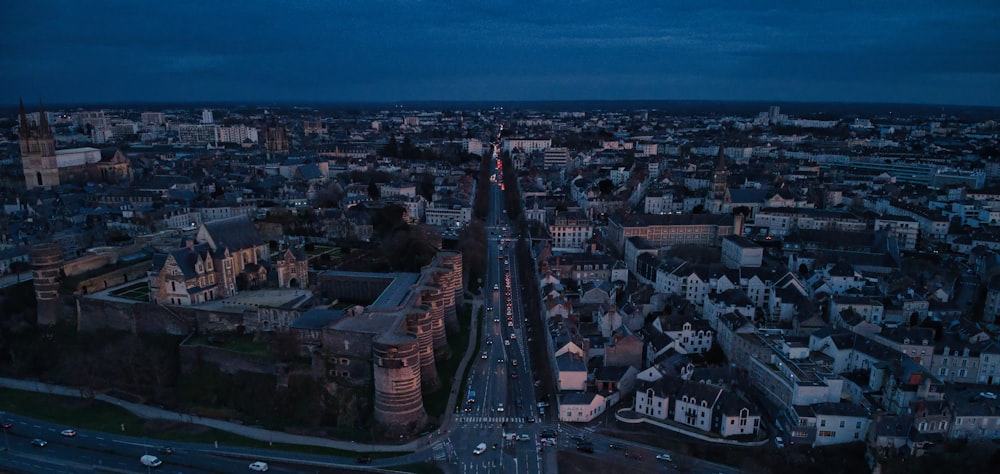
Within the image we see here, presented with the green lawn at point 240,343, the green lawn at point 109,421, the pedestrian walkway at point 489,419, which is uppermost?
the green lawn at point 240,343

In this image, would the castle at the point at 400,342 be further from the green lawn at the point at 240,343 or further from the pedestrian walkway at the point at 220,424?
the green lawn at the point at 240,343

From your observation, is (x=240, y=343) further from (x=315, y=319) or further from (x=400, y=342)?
(x=400, y=342)

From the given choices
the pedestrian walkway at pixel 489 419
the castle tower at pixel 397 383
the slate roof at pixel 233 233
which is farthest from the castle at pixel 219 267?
the pedestrian walkway at pixel 489 419

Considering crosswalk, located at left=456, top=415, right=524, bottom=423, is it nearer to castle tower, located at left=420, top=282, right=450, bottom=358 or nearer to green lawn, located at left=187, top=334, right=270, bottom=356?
castle tower, located at left=420, top=282, right=450, bottom=358

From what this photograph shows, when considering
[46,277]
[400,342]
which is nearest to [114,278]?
[46,277]

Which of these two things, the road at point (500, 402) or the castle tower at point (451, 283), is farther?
the castle tower at point (451, 283)

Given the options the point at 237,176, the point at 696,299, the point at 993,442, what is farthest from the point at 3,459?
the point at 237,176

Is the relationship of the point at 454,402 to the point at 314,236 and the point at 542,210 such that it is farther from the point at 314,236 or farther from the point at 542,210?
the point at 542,210
